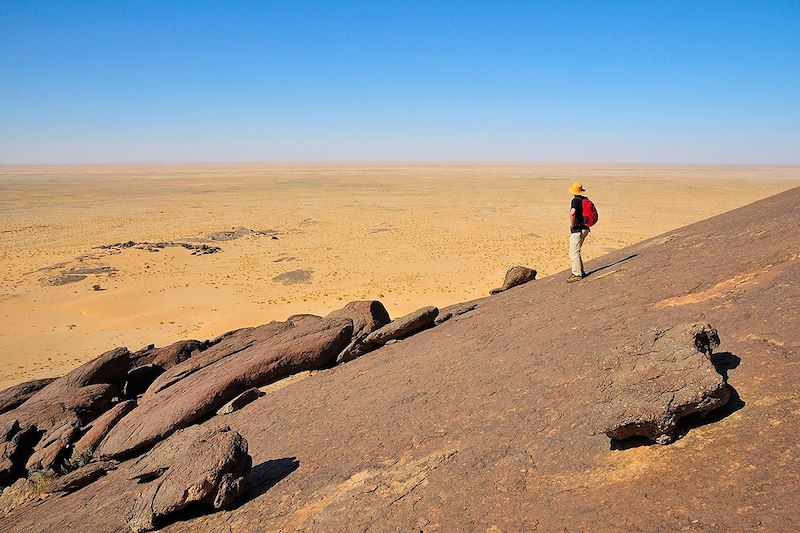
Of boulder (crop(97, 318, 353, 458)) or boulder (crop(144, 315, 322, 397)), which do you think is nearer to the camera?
boulder (crop(97, 318, 353, 458))

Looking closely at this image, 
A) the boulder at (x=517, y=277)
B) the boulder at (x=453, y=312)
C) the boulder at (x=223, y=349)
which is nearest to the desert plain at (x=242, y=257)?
the boulder at (x=517, y=277)

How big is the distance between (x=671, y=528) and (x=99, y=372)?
43.0ft

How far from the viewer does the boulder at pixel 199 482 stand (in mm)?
6148

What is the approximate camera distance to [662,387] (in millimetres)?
5234

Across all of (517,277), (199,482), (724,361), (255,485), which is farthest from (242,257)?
(724,361)

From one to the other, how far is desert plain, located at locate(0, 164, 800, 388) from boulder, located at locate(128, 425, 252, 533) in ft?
40.2

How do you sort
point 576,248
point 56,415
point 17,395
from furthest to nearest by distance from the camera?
point 17,395 < point 576,248 < point 56,415

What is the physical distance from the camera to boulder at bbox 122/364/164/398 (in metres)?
13.0

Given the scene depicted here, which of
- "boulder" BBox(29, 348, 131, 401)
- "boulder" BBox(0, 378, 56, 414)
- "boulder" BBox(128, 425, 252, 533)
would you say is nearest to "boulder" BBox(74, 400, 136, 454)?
"boulder" BBox(29, 348, 131, 401)

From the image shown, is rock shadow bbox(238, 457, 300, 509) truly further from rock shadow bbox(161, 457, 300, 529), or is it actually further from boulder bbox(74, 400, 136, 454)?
boulder bbox(74, 400, 136, 454)

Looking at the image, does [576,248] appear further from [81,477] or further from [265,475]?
[81,477]

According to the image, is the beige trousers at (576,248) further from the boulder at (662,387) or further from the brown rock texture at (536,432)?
the boulder at (662,387)

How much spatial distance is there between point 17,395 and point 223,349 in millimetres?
5402

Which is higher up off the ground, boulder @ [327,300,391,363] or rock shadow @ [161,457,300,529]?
boulder @ [327,300,391,363]
